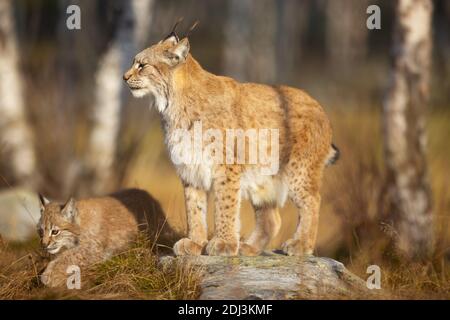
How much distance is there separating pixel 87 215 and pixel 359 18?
2246 cm

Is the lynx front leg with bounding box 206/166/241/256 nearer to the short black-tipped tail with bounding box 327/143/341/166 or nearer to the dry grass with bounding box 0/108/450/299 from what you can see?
the dry grass with bounding box 0/108/450/299

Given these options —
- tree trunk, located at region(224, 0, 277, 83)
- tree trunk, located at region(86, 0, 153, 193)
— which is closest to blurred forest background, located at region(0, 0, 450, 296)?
tree trunk, located at region(86, 0, 153, 193)

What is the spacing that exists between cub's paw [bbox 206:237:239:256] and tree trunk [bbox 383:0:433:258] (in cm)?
259

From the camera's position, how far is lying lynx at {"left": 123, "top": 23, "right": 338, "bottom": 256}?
19.6 ft

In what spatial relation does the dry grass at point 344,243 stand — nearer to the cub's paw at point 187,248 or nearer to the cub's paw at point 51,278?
the cub's paw at point 51,278

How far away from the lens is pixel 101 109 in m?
9.60

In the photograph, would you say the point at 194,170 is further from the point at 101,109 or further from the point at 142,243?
the point at 101,109

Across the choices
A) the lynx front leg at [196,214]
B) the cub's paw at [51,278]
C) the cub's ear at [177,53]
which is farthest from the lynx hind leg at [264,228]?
the cub's paw at [51,278]

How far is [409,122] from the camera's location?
798cm

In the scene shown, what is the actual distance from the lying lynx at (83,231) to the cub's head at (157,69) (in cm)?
94

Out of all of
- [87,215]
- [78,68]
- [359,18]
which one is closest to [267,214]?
[87,215]

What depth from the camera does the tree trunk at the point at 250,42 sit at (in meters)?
21.4
